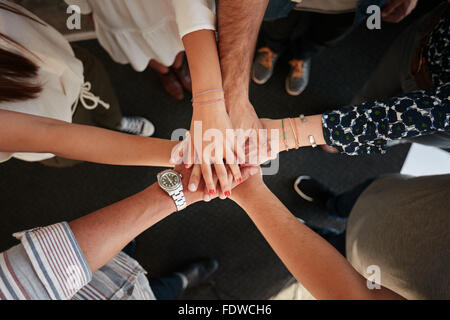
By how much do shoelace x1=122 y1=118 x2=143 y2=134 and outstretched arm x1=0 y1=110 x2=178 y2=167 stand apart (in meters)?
0.69

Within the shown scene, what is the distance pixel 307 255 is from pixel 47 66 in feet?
3.68

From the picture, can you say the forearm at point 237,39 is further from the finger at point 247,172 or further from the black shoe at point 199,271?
the black shoe at point 199,271

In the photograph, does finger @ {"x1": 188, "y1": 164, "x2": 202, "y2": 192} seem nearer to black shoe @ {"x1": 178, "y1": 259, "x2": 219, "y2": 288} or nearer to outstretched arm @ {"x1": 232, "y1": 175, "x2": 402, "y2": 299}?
outstretched arm @ {"x1": 232, "y1": 175, "x2": 402, "y2": 299}

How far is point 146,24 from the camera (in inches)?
44.5

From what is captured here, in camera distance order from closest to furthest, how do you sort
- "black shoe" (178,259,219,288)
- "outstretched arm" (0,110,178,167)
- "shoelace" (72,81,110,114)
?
1. "outstretched arm" (0,110,178,167)
2. "shoelace" (72,81,110,114)
3. "black shoe" (178,259,219,288)

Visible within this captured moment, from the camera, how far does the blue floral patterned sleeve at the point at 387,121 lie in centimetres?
82

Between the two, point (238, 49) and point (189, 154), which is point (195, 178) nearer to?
point (189, 154)

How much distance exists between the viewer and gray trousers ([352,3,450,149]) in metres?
1.02

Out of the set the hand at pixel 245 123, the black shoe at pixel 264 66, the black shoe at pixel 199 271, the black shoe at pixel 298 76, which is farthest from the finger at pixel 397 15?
the black shoe at pixel 199 271

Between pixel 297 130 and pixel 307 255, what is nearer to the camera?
pixel 307 255

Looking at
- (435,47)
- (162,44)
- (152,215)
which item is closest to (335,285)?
(152,215)

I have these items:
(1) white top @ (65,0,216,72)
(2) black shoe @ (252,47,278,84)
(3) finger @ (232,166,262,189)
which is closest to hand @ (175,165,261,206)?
(3) finger @ (232,166,262,189)

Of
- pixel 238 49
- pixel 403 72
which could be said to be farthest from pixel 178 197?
pixel 403 72

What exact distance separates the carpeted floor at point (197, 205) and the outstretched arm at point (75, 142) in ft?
2.53
